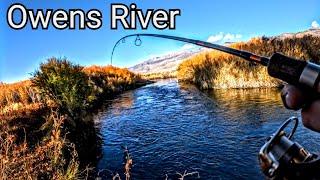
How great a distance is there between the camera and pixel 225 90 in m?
22.8

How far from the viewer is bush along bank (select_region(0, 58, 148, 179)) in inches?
278

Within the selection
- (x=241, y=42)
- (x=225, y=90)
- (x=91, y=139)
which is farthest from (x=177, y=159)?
(x=241, y=42)

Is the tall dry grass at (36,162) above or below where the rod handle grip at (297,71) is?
below

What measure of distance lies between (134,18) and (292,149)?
8.84 m

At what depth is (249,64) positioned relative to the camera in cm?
2277

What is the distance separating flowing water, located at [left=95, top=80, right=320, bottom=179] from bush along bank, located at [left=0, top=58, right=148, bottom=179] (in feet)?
2.02

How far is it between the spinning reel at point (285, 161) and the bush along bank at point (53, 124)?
4575mm

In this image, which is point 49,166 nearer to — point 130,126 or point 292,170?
point 292,170

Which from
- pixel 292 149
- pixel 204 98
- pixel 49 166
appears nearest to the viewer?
pixel 292 149

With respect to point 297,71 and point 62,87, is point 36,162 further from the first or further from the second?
point 62,87

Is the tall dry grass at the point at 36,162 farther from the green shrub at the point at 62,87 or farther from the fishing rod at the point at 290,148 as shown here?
the green shrub at the point at 62,87

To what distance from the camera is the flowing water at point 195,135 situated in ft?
29.6

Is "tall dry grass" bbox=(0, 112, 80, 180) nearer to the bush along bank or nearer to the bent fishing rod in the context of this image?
the bush along bank

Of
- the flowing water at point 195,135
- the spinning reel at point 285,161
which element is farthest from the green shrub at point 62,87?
the spinning reel at point 285,161
